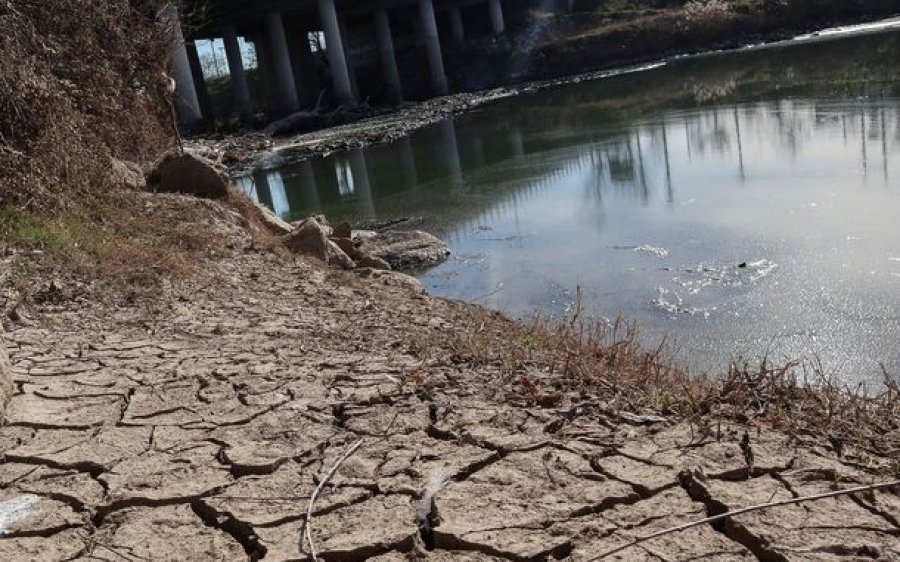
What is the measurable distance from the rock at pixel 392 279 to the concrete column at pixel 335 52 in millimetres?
35720

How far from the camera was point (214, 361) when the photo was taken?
5473 millimetres

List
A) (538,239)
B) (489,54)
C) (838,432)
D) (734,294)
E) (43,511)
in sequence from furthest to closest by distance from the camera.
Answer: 1. (489,54)
2. (538,239)
3. (734,294)
4. (838,432)
5. (43,511)

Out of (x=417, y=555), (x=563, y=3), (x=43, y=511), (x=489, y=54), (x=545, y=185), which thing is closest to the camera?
(x=417, y=555)

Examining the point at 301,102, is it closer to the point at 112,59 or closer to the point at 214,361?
the point at 112,59

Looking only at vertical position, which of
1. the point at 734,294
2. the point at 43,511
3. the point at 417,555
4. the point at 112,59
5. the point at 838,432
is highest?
the point at 112,59

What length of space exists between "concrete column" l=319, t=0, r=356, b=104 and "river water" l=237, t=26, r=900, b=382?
60.5 ft

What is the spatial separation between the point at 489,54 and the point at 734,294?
46.4 m

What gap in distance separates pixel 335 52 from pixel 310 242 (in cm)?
3626

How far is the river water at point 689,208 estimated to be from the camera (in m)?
8.10

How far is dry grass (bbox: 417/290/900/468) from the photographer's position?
3.97 m

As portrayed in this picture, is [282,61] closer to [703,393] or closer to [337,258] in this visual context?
[337,258]

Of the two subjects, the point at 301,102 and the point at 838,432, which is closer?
the point at 838,432

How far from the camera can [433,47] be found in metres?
48.7

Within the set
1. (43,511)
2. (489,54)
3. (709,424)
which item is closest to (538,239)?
(709,424)
